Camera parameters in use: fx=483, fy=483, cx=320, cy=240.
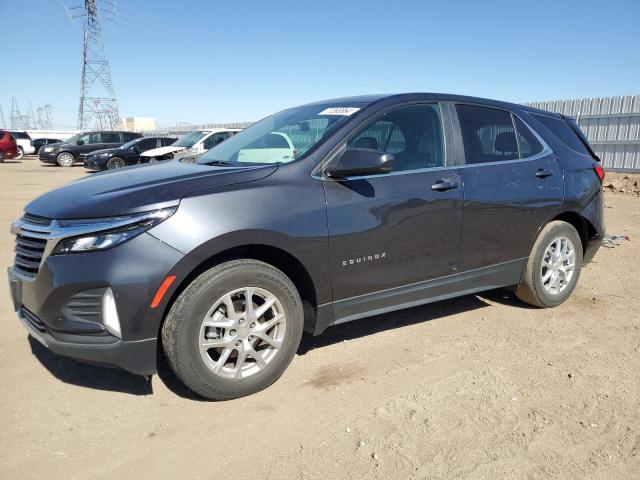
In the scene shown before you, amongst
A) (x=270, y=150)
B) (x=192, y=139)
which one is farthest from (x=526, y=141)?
(x=192, y=139)

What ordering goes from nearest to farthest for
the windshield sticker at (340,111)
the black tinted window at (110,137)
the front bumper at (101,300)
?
1. the front bumper at (101,300)
2. the windshield sticker at (340,111)
3. the black tinted window at (110,137)

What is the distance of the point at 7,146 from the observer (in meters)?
24.5

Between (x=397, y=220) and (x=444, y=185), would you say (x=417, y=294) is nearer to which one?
(x=397, y=220)

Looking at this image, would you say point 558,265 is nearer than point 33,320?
No

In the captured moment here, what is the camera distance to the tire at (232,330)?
8.50 feet

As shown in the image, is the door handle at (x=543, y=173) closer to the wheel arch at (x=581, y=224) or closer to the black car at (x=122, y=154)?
the wheel arch at (x=581, y=224)

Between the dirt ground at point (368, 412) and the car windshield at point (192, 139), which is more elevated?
the car windshield at point (192, 139)

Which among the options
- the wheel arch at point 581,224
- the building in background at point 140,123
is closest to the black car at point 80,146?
the wheel arch at point 581,224

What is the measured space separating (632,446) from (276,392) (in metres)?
1.93

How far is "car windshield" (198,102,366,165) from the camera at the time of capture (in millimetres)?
3242

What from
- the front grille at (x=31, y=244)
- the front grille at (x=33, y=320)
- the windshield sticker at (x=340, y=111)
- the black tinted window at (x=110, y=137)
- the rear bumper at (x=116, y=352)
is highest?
the windshield sticker at (x=340, y=111)

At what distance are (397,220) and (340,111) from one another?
90cm

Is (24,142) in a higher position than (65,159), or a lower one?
higher

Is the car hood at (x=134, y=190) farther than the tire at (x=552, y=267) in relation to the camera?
No
